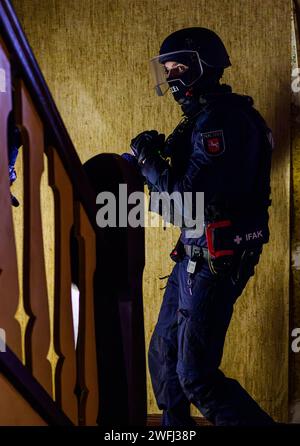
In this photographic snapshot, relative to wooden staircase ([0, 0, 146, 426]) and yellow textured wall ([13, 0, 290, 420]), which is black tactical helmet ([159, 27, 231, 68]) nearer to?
yellow textured wall ([13, 0, 290, 420])

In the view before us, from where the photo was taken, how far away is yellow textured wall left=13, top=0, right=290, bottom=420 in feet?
9.39

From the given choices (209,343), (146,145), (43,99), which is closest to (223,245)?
(209,343)

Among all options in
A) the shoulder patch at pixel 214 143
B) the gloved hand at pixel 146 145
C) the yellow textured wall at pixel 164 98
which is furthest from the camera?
the yellow textured wall at pixel 164 98

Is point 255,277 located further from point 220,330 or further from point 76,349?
point 76,349

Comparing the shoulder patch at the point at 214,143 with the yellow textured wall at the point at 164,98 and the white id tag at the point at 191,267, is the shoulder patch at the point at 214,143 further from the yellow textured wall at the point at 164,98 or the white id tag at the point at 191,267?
the yellow textured wall at the point at 164,98

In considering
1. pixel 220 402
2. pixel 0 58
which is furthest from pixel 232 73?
pixel 0 58

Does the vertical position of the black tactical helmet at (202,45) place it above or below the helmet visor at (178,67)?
above

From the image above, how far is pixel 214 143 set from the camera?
2.19 metres

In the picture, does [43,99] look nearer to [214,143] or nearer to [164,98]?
[214,143]

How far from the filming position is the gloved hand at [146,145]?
2.30m

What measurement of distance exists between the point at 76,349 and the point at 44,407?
25cm

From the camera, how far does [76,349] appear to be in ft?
5.82

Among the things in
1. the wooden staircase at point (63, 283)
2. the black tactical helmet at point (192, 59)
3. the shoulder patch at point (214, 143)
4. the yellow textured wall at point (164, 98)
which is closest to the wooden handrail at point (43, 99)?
the wooden staircase at point (63, 283)

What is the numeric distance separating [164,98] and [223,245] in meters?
1.00
